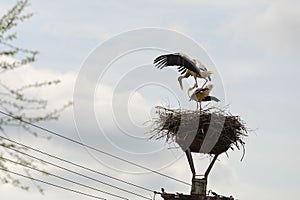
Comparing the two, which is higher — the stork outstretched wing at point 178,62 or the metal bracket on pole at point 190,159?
the stork outstretched wing at point 178,62

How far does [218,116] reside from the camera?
1077 centimetres

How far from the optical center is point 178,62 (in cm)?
1073

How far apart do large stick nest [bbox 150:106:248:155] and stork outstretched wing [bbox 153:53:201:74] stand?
64 cm

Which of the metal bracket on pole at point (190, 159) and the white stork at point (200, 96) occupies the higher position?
the white stork at point (200, 96)

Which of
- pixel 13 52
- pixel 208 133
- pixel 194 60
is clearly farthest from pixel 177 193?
pixel 13 52

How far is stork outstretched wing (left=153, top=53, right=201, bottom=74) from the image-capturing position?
10664 mm

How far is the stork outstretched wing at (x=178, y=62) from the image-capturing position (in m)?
10.7

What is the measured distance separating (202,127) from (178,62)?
1.03m

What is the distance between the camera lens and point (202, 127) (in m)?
10.7

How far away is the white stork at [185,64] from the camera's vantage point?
10.7 metres

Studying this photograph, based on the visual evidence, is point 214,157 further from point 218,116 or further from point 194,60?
point 194,60

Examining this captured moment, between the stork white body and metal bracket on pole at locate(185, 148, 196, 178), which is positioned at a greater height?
the stork white body

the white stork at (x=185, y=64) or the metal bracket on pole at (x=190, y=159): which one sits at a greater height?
the white stork at (x=185, y=64)

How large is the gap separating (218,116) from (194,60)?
911 mm
